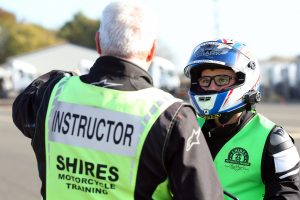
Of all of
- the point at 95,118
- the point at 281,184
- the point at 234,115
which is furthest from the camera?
the point at 234,115

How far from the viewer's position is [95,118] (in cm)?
206

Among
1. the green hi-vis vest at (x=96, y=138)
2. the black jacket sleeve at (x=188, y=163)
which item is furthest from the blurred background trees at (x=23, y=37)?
the black jacket sleeve at (x=188, y=163)

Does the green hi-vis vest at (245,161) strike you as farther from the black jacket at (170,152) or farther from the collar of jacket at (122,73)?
the collar of jacket at (122,73)

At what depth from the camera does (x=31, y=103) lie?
236 cm

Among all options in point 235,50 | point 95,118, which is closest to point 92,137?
point 95,118

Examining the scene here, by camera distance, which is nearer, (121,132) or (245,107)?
(121,132)

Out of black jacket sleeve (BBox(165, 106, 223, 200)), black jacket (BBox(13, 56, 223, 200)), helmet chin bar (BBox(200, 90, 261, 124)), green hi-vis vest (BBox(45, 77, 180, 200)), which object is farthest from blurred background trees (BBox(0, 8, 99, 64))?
black jacket sleeve (BBox(165, 106, 223, 200))

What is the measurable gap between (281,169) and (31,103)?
1180 mm

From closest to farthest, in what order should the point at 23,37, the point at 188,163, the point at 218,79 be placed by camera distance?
the point at 188,163 < the point at 218,79 < the point at 23,37

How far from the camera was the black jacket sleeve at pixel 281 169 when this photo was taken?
2590mm

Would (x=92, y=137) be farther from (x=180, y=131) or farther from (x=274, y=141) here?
(x=274, y=141)

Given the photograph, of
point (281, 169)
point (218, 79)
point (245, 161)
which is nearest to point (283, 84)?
point (218, 79)

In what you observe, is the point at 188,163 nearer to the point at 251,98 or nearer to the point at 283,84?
the point at 251,98

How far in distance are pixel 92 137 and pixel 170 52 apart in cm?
7229
